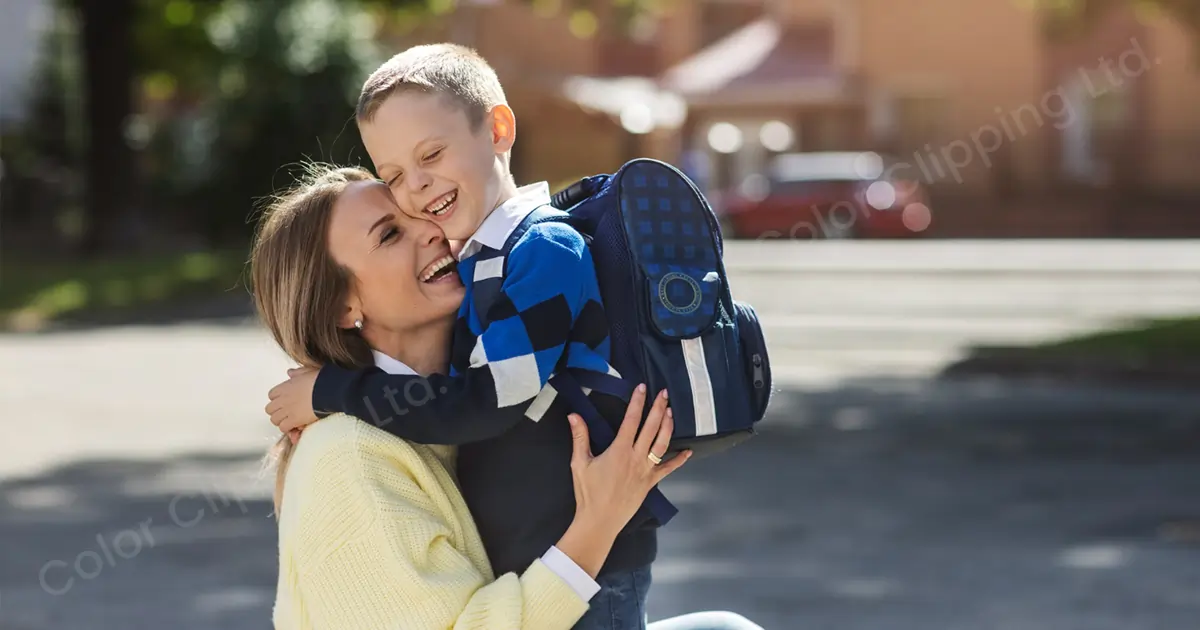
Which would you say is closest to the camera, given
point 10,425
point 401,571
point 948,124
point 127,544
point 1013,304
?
point 401,571

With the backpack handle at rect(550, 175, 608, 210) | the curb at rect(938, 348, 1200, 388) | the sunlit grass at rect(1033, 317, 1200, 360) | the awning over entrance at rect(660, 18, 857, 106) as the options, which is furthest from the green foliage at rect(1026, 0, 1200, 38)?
the awning over entrance at rect(660, 18, 857, 106)

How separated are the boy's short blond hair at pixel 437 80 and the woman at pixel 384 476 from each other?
0.46ft

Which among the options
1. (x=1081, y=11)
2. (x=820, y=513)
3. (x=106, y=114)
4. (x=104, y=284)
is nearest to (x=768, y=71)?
(x=106, y=114)

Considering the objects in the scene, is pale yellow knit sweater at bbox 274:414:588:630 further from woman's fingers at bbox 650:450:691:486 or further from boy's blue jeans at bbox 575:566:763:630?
woman's fingers at bbox 650:450:691:486

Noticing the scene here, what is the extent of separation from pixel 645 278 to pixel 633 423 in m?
0.21

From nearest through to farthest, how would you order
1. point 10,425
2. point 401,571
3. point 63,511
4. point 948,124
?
point 401,571, point 63,511, point 10,425, point 948,124

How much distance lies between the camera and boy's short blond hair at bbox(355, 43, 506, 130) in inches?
94.0

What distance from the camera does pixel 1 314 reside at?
20844 millimetres

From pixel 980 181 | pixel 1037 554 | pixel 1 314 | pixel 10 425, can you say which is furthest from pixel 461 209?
pixel 980 181

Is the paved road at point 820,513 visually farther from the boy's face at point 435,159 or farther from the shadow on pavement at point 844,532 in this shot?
the boy's face at point 435,159

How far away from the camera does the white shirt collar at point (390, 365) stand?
2479mm

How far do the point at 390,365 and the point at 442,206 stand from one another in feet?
0.84

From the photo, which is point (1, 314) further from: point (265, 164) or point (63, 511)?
point (63, 511)

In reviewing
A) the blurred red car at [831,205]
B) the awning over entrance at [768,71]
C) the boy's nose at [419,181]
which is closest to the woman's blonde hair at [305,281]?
the boy's nose at [419,181]
